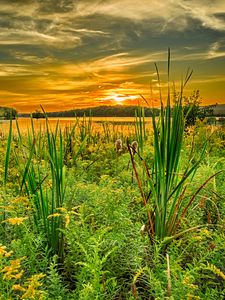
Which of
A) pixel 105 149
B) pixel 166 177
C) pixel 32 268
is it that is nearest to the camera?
pixel 32 268

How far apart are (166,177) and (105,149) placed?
4.50m

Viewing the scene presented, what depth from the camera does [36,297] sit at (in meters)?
1.90

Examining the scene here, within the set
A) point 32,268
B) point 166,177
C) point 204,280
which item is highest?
point 166,177

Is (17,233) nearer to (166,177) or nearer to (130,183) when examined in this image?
(166,177)

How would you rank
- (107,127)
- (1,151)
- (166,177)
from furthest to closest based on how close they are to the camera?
1. (107,127)
2. (1,151)
3. (166,177)

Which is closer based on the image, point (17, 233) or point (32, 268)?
point (32, 268)

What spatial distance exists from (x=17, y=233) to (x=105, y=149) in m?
4.45

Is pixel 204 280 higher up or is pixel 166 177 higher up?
pixel 166 177

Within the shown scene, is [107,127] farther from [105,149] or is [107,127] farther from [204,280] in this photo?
[204,280]

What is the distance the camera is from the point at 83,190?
3.83 meters

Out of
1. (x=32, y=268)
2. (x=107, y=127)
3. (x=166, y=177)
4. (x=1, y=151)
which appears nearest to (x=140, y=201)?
(x=166, y=177)

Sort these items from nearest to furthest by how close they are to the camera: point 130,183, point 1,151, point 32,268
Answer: point 32,268 < point 130,183 < point 1,151

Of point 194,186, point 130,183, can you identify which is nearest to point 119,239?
point 194,186

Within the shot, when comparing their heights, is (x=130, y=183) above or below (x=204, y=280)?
above
